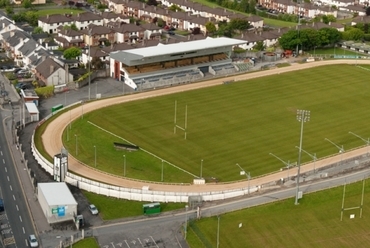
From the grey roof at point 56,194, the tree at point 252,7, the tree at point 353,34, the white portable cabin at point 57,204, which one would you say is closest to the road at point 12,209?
the white portable cabin at point 57,204

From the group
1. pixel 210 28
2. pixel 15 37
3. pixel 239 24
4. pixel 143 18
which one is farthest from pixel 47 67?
pixel 143 18

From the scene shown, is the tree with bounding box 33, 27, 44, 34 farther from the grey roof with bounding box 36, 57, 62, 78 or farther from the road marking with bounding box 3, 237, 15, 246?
the road marking with bounding box 3, 237, 15, 246

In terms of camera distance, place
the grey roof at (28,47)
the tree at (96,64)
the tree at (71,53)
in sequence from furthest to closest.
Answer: the tree at (71,53) < the grey roof at (28,47) < the tree at (96,64)

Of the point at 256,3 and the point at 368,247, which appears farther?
the point at 256,3

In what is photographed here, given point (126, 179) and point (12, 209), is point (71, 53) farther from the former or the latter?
point (12, 209)

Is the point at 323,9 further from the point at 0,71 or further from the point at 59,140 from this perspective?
the point at 59,140

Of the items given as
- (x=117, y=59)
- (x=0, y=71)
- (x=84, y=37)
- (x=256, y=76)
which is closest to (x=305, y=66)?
(x=256, y=76)

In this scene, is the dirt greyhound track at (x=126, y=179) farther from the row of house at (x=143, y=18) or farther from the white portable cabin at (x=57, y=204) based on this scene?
the row of house at (x=143, y=18)

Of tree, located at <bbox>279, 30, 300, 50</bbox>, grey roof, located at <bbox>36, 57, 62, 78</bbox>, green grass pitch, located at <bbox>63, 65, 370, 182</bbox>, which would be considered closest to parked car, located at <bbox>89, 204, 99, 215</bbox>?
green grass pitch, located at <bbox>63, 65, 370, 182</bbox>

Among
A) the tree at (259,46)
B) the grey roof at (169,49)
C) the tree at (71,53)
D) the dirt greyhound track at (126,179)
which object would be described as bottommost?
the dirt greyhound track at (126,179)
